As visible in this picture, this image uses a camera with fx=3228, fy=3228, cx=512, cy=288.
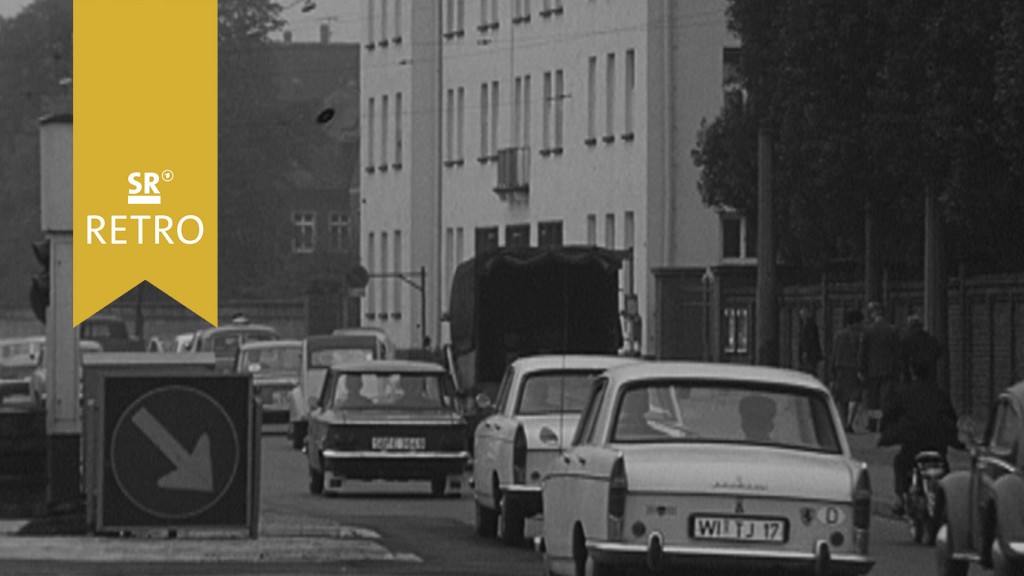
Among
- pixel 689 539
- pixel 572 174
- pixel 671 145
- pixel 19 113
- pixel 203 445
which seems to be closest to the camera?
pixel 689 539

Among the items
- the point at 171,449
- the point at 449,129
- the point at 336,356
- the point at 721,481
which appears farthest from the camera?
the point at 449,129

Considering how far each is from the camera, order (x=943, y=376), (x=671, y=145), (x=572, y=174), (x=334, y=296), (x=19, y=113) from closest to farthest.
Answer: (x=943, y=376) < (x=671, y=145) < (x=572, y=174) < (x=334, y=296) < (x=19, y=113)

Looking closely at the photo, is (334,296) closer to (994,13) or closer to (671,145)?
(671,145)

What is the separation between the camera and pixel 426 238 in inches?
3607

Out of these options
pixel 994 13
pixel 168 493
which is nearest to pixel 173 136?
pixel 994 13

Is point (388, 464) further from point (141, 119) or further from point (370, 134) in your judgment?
point (370, 134)

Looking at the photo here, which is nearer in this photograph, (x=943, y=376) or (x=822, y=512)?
(x=822, y=512)

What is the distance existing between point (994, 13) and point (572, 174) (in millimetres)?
44193

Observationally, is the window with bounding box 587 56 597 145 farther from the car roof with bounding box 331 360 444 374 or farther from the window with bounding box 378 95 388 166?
the car roof with bounding box 331 360 444 374

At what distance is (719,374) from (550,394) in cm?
780

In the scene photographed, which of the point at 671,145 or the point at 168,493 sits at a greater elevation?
the point at 671,145

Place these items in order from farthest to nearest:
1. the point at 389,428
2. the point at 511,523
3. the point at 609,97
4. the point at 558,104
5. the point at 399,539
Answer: the point at 558,104
the point at 609,97
the point at 389,428
the point at 399,539
the point at 511,523

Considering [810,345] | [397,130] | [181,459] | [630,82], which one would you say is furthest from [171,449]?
[397,130]

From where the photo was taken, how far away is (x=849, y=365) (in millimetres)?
45594
